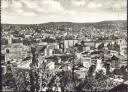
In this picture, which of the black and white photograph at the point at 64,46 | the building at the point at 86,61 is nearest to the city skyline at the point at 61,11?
the black and white photograph at the point at 64,46

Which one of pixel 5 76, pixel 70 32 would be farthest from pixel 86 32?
pixel 5 76

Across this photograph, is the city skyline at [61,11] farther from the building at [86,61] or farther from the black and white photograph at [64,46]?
the building at [86,61]

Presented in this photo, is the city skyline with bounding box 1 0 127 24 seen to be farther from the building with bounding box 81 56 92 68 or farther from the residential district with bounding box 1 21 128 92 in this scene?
the building with bounding box 81 56 92 68

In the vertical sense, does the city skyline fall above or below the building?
above

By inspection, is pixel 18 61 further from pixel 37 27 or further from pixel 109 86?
pixel 109 86

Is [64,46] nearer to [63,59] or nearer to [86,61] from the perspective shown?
[63,59]

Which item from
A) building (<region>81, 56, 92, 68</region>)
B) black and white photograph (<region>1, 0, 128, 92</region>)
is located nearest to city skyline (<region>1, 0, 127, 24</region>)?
black and white photograph (<region>1, 0, 128, 92</region>)

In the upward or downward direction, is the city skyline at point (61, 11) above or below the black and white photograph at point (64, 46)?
above
